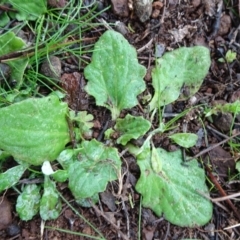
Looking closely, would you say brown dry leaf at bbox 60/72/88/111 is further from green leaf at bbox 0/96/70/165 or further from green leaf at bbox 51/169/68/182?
green leaf at bbox 51/169/68/182

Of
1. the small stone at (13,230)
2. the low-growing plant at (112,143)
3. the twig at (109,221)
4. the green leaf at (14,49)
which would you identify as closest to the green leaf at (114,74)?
the low-growing plant at (112,143)

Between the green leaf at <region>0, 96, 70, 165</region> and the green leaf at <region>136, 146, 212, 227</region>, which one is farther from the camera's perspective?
the green leaf at <region>136, 146, 212, 227</region>

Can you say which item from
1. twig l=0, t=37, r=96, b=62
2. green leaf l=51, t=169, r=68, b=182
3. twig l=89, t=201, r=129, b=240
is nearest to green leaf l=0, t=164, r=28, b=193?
green leaf l=51, t=169, r=68, b=182

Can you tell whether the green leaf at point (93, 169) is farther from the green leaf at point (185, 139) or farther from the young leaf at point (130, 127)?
the green leaf at point (185, 139)

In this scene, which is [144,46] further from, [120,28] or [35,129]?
[35,129]

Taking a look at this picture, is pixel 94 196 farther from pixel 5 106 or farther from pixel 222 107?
pixel 222 107

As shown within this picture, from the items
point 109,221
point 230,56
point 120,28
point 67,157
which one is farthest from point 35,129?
point 230,56

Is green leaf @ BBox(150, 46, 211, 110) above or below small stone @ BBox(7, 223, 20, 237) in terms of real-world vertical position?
above
